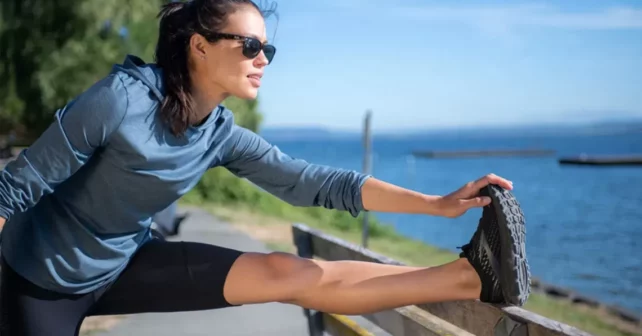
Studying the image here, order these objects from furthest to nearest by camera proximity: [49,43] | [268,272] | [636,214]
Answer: [636,214] < [49,43] < [268,272]

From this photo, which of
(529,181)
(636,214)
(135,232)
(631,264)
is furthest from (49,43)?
(529,181)

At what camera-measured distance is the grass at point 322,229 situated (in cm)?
1044

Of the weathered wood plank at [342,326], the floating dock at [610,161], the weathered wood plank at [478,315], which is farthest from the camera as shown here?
the floating dock at [610,161]

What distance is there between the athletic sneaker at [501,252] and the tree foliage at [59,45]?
1266cm

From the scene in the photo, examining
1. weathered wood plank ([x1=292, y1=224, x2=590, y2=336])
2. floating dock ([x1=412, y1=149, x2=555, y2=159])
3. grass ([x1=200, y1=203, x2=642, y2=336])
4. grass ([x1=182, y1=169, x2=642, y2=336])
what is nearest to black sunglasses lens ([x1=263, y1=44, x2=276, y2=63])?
weathered wood plank ([x1=292, y1=224, x2=590, y2=336])

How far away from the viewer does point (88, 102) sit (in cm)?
201

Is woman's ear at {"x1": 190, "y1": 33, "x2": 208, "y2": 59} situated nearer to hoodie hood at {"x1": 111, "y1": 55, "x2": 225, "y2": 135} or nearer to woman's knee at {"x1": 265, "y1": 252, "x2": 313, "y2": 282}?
hoodie hood at {"x1": 111, "y1": 55, "x2": 225, "y2": 135}

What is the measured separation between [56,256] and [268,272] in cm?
59

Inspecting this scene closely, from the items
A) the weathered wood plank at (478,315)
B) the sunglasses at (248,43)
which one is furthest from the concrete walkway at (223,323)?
the sunglasses at (248,43)

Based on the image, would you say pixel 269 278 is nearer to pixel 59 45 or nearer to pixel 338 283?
pixel 338 283

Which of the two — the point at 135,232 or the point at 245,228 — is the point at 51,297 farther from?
the point at 245,228

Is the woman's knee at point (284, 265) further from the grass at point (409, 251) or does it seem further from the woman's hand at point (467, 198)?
the grass at point (409, 251)

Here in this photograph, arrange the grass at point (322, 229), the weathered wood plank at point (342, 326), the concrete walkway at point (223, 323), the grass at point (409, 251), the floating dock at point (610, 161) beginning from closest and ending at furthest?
the weathered wood plank at point (342, 326) < the concrete walkway at point (223, 323) < the grass at point (409, 251) < the grass at point (322, 229) < the floating dock at point (610, 161)

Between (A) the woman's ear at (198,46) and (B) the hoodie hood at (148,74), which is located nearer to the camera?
(B) the hoodie hood at (148,74)
